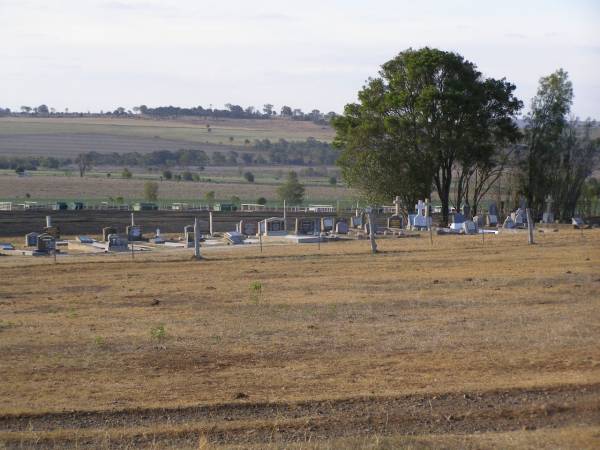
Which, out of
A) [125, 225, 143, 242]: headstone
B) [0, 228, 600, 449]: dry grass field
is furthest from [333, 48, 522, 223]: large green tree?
[0, 228, 600, 449]: dry grass field

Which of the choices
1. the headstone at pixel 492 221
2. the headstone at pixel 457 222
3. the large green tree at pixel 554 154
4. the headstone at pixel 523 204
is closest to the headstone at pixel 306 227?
the headstone at pixel 457 222

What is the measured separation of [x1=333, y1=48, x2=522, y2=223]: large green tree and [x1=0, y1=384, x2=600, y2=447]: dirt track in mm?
34659

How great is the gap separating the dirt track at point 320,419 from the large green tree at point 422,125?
3466 centimetres

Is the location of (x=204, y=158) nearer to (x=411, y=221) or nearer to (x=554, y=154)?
(x=554, y=154)

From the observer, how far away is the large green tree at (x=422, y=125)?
44531 millimetres

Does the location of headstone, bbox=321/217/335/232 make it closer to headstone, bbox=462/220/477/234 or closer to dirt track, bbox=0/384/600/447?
headstone, bbox=462/220/477/234

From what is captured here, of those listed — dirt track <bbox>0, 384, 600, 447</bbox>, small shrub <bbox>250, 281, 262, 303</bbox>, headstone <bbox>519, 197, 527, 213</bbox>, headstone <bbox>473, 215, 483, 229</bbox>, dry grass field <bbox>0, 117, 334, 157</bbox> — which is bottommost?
dirt track <bbox>0, 384, 600, 447</bbox>

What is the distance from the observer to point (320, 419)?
9516 mm

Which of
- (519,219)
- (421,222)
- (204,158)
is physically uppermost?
→ (204,158)

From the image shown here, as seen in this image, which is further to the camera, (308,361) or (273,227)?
(273,227)

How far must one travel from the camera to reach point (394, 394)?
33.9 ft

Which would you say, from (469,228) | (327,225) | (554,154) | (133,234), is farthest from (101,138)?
(469,228)

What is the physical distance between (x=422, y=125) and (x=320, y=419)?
119 feet

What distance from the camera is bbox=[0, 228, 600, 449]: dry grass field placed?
30.3ft
